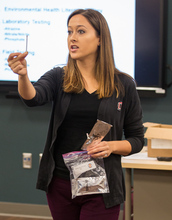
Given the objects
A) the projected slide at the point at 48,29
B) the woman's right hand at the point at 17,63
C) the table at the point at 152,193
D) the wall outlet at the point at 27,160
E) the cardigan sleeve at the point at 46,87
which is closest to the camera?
the woman's right hand at the point at 17,63

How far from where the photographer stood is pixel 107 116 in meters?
1.45

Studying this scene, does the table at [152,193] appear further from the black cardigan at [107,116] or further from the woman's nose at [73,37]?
the woman's nose at [73,37]

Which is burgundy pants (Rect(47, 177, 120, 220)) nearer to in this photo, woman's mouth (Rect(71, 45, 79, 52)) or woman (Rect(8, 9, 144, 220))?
woman (Rect(8, 9, 144, 220))

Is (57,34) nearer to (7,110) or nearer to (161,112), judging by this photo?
(7,110)

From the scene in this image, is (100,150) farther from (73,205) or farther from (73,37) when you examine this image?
(73,37)

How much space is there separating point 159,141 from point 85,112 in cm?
97

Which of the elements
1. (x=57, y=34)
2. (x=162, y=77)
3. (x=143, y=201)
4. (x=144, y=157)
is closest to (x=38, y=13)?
(x=57, y=34)

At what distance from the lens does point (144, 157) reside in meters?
2.33

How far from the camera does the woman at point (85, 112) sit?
4.73 feet

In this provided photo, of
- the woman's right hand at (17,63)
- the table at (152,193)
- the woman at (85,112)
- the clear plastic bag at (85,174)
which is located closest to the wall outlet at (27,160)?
the table at (152,193)

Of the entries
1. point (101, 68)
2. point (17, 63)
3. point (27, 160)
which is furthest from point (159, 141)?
point (27, 160)

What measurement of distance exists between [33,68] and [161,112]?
125 cm

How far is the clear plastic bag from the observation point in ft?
4.63

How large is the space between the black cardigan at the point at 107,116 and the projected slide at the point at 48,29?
5.59 feet
